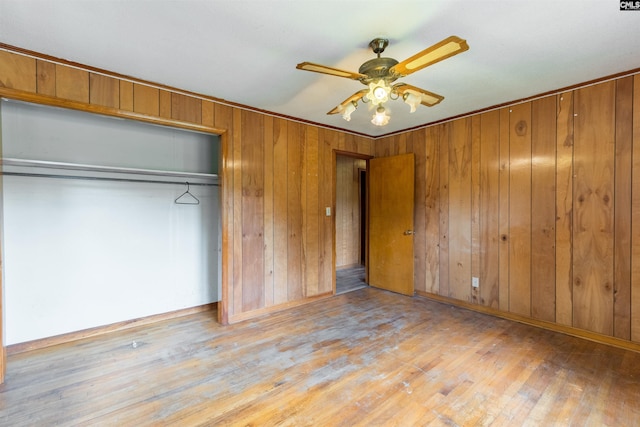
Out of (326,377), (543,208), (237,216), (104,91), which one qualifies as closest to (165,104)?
(104,91)

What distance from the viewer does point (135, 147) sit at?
296cm

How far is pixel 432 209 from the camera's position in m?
3.80

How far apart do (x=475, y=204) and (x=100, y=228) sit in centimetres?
412

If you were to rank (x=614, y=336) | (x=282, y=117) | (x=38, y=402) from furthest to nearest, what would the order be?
(x=282, y=117)
(x=614, y=336)
(x=38, y=402)

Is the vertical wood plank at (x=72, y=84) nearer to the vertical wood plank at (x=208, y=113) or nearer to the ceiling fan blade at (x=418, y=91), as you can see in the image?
the vertical wood plank at (x=208, y=113)

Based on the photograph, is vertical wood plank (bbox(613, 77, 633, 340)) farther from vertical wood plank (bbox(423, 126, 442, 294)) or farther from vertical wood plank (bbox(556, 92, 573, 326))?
vertical wood plank (bbox(423, 126, 442, 294))

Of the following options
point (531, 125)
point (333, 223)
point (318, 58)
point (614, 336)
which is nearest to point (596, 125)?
point (531, 125)

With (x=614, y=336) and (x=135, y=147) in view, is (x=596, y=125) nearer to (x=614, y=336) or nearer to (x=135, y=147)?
(x=614, y=336)

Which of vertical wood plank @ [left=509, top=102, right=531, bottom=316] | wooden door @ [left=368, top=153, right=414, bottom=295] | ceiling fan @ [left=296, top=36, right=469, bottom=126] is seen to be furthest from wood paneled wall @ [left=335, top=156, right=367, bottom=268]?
ceiling fan @ [left=296, top=36, right=469, bottom=126]

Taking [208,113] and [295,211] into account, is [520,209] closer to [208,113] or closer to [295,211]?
[295,211]

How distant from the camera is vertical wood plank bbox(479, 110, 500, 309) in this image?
10.4ft

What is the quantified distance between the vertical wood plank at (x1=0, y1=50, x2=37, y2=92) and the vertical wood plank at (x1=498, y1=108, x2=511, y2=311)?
4344mm

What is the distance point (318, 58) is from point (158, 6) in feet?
3.49

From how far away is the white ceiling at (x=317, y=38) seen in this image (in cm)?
160
